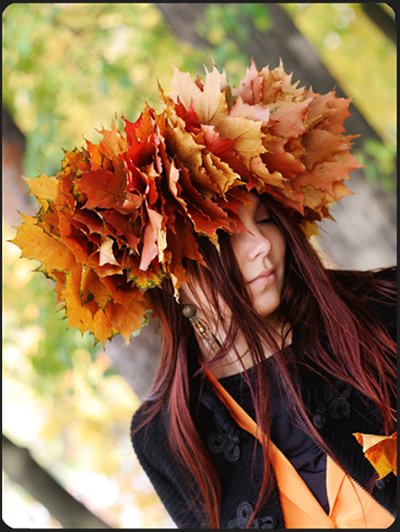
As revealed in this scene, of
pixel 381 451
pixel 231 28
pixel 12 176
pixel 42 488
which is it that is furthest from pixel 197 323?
pixel 231 28

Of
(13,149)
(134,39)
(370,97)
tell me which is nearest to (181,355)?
(13,149)

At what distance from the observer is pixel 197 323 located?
6.25 ft

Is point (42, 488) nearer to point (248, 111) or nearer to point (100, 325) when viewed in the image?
point (100, 325)

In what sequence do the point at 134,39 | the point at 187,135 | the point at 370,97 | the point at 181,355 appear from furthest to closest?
the point at 370,97
the point at 134,39
the point at 181,355
the point at 187,135

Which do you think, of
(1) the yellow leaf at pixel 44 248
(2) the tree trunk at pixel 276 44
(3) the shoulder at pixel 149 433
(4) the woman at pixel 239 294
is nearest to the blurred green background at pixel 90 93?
(2) the tree trunk at pixel 276 44

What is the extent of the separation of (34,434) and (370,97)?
4316 mm

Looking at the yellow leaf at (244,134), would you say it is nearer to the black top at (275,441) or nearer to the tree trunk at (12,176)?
the black top at (275,441)

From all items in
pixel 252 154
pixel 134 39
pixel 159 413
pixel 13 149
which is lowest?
pixel 159 413

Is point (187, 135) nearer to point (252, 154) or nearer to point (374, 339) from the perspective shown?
point (252, 154)

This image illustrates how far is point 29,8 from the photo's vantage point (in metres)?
3.58

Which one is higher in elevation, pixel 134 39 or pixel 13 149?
pixel 134 39

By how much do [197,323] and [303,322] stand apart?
0.98 feet

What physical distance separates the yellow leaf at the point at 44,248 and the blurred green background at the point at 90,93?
1407 mm

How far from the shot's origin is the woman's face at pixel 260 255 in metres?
1.77
